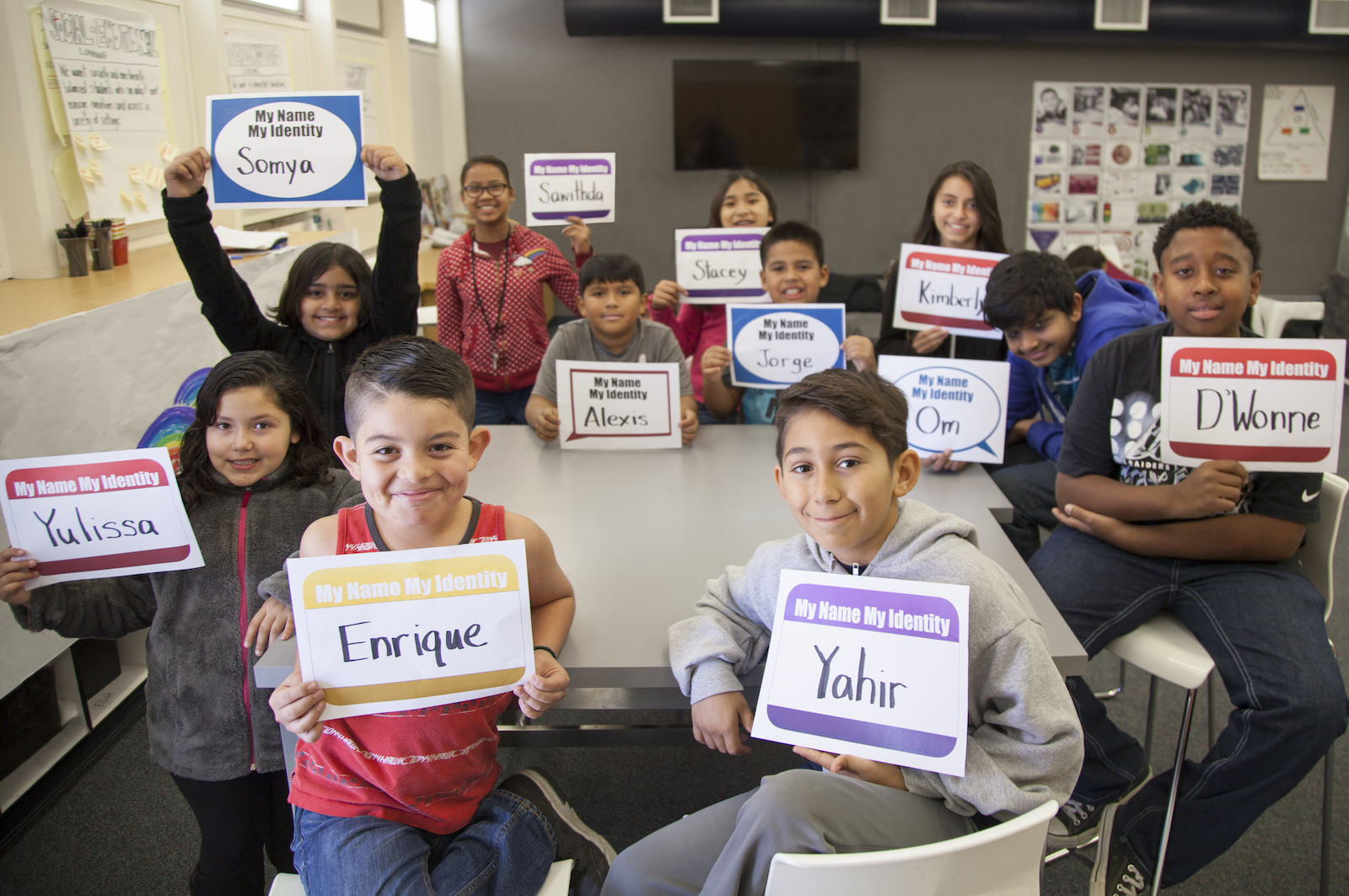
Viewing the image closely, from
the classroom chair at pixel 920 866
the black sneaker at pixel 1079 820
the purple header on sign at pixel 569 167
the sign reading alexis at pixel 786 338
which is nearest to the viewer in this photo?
the classroom chair at pixel 920 866

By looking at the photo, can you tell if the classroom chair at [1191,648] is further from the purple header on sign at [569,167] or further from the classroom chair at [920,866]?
the purple header on sign at [569,167]

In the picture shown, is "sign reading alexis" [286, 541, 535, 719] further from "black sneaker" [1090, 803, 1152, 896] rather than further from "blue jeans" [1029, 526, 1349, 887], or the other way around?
"black sneaker" [1090, 803, 1152, 896]

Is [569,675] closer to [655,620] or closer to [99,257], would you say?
[655,620]

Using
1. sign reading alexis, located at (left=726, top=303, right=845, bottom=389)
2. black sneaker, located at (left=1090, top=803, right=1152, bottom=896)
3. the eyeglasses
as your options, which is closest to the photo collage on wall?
the eyeglasses

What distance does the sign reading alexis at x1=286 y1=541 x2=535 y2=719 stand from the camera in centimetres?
114

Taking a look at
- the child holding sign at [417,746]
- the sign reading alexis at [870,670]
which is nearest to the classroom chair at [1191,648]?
the sign reading alexis at [870,670]

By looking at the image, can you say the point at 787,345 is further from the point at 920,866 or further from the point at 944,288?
the point at 920,866

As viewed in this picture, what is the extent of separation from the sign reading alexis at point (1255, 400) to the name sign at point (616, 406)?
1.07m

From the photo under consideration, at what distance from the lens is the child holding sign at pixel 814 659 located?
43.5 inches

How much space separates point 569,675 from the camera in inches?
52.1

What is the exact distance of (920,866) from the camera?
0.89 metres

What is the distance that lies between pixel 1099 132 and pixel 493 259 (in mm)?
5283

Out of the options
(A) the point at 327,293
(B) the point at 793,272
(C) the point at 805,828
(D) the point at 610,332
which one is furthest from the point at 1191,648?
(A) the point at 327,293

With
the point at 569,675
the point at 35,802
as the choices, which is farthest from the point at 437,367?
the point at 35,802
